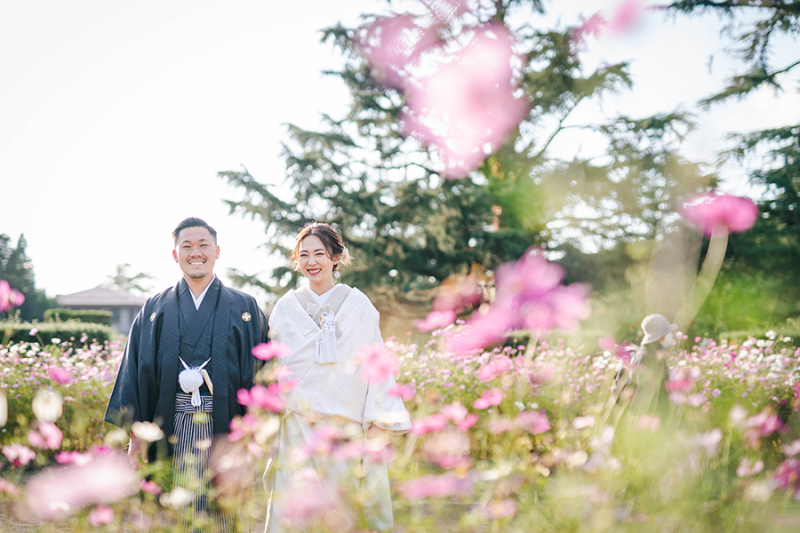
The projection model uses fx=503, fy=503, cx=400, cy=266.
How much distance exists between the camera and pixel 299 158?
11484 mm

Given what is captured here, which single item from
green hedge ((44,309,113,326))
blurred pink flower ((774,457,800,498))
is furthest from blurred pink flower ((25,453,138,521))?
green hedge ((44,309,113,326))

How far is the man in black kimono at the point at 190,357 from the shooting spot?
2.13 m

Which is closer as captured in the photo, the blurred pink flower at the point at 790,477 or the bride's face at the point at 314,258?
the blurred pink flower at the point at 790,477

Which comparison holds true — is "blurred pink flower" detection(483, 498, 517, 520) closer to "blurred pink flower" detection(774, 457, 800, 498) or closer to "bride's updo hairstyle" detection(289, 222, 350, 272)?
"blurred pink flower" detection(774, 457, 800, 498)

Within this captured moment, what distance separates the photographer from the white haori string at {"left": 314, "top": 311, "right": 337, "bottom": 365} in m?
2.20

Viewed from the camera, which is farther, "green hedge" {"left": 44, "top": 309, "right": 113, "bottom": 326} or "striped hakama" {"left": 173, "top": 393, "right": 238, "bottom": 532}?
"green hedge" {"left": 44, "top": 309, "right": 113, "bottom": 326}

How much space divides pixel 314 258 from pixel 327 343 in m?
0.40

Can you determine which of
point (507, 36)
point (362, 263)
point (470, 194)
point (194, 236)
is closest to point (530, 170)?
point (470, 194)

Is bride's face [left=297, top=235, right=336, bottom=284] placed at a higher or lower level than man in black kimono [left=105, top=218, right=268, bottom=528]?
higher

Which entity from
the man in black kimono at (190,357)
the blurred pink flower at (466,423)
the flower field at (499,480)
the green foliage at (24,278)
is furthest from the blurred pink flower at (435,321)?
A: the green foliage at (24,278)

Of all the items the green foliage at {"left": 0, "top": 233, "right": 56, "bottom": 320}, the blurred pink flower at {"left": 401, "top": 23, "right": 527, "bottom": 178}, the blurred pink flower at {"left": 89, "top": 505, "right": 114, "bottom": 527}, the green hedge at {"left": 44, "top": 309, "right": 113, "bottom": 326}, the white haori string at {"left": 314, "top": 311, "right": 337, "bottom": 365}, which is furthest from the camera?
the green foliage at {"left": 0, "top": 233, "right": 56, "bottom": 320}

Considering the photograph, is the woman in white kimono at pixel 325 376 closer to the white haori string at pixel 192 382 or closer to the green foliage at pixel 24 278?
the white haori string at pixel 192 382

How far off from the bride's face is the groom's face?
42cm

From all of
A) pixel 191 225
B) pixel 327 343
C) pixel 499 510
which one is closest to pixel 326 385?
pixel 327 343
